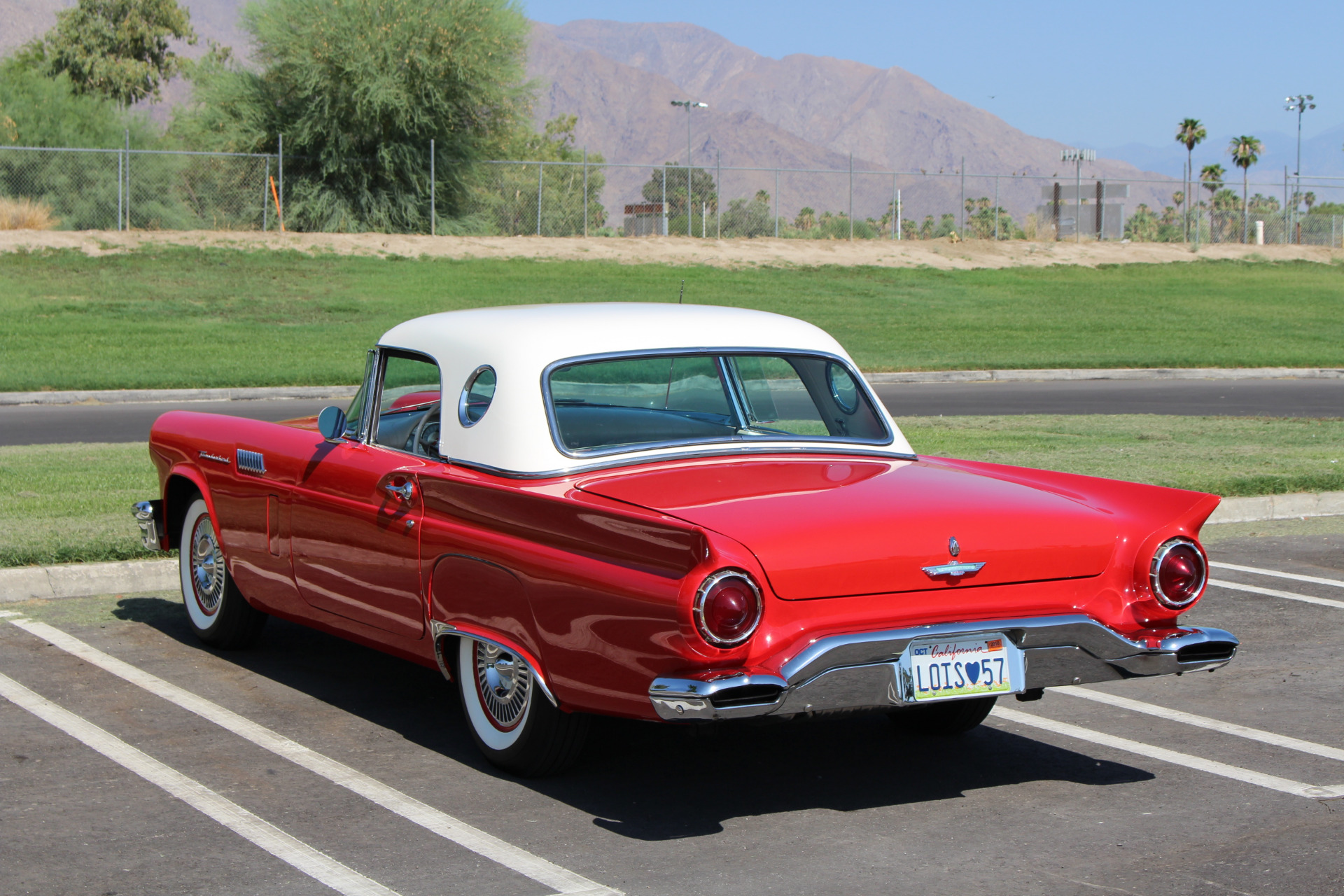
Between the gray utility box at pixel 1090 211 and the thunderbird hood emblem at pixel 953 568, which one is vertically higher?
the gray utility box at pixel 1090 211

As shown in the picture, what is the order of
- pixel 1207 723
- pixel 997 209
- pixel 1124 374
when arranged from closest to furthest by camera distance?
pixel 1207 723 < pixel 1124 374 < pixel 997 209

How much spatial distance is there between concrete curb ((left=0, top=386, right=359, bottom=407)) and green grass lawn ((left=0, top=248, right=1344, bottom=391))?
1.55 ft

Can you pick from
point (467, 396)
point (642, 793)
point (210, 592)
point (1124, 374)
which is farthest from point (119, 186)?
point (642, 793)

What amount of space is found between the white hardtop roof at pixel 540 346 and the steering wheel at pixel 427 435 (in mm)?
132

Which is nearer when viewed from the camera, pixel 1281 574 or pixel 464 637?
pixel 464 637

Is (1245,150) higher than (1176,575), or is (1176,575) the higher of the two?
(1245,150)

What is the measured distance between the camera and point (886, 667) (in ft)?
14.3

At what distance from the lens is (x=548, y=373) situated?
5.38 m

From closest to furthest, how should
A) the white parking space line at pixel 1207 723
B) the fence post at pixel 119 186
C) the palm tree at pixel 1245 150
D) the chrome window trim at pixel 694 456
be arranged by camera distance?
the chrome window trim at pixel 694 456 < the white parking space line at pixel 1207 723 < the fence post at pixel 119 186 < the palm tree at pixel 1245 150

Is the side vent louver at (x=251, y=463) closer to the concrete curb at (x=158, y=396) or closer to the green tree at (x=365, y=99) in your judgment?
the concrete curb at (x=158, y=396)

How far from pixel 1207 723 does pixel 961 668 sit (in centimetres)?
176

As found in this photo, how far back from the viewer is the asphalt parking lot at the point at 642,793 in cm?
412

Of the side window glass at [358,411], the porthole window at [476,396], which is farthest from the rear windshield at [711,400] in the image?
the side window glass at [358,411]

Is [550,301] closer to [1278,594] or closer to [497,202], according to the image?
[497,202]
